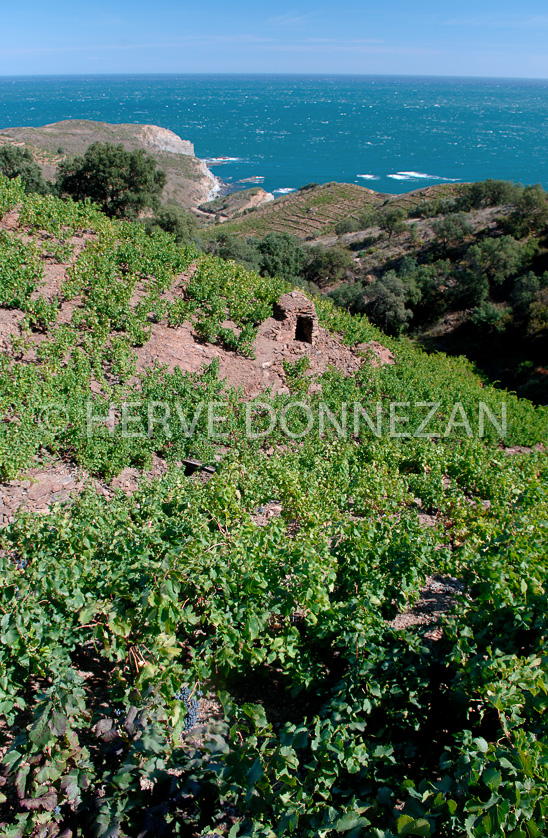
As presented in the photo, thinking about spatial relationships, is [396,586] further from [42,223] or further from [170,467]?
[42,223]

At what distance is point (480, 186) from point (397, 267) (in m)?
14.8

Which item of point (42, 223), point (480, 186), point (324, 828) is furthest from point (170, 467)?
point (480, 186)

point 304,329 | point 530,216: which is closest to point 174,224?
point 304,329

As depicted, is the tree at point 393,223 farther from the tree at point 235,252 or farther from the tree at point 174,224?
the tree at point 174,224

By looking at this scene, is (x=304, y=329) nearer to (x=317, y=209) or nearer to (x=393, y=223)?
(x=393, y=223)

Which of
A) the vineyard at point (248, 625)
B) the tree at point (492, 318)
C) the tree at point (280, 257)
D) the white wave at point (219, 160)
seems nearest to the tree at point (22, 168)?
the tree at point (280, 257)

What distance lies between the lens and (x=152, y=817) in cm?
244

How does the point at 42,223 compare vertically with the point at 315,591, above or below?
above

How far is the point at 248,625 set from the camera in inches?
146

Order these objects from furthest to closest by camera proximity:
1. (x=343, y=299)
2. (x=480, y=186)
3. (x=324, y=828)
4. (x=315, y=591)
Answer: (x=480, y=186) < (x=343, y=299) < (x=315, y=591) < (x=324, y=828)

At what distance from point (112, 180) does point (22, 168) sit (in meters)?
4.11

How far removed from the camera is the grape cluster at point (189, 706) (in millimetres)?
3555

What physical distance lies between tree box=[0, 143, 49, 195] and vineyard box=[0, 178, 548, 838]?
15.0 metres

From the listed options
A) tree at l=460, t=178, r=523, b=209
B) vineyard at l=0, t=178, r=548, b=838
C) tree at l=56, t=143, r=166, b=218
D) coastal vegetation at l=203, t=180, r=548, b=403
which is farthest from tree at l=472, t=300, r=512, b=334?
tree at l=460, t=178, r=523, b=209
